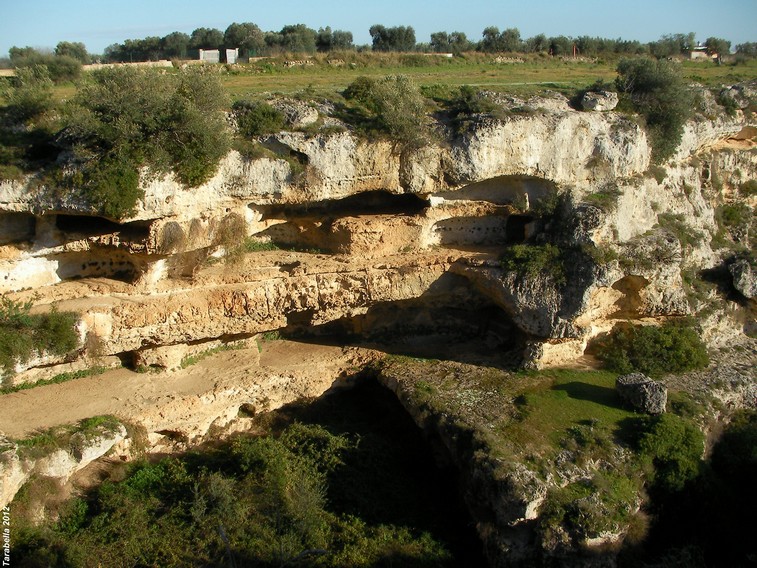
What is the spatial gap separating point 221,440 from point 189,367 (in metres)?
2.26

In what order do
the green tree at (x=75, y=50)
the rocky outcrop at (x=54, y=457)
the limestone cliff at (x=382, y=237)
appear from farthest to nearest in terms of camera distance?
the green tree at (x=75, y=50), the limestone cliff at (x=382, y=237), the rocky outcrop at (x=54, y=457)

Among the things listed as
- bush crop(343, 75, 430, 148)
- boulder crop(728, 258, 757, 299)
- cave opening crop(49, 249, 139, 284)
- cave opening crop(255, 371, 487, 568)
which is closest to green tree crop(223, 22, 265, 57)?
bush crop(343, 75, 430, 148)

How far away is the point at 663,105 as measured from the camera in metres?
20.5

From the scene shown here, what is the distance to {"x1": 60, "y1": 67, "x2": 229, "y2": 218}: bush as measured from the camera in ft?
46.1

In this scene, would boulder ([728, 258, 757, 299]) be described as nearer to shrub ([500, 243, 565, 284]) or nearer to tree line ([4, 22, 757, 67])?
shrub ([500, 243, 565, 284])

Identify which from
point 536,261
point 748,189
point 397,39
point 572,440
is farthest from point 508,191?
point 397,39

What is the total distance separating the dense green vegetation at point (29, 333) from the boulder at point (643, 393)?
43.9ft

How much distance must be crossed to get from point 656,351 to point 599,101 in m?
8.18

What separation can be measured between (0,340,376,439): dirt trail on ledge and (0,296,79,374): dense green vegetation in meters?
1.40

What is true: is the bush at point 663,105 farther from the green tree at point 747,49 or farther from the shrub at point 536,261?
the green tree at point 747,49

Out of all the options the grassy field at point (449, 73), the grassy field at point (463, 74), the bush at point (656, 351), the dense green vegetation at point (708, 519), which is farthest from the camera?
the grassy field at point (463, 74)

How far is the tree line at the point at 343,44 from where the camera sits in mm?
36406

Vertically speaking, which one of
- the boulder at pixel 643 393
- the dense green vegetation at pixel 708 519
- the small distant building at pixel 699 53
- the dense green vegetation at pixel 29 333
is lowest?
the dense green vegetation at pixel 708 519

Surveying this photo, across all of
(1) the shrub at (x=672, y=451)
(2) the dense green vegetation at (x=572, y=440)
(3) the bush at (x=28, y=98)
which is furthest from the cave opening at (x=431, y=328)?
(3) the bush at (x=28, y=98)
